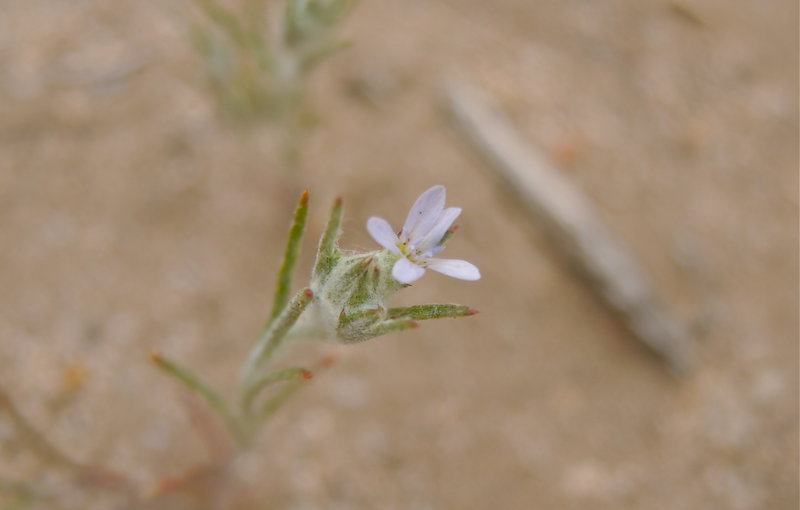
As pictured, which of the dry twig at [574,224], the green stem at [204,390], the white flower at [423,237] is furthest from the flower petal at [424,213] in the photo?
the dry twig at [574,224]

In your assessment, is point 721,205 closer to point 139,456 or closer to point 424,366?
point 424,366

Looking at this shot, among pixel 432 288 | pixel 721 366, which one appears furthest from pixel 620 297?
pixel 432 288

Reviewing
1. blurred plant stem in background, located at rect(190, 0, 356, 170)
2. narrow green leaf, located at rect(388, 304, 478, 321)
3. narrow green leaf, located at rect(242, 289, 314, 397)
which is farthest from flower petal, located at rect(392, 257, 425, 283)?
blurred plant stem in background, located at rect(190, 0, 356, 170)

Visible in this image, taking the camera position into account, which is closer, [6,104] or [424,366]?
[424,366]

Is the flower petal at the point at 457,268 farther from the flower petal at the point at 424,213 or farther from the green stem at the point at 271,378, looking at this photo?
the green stem at the point at 271,378

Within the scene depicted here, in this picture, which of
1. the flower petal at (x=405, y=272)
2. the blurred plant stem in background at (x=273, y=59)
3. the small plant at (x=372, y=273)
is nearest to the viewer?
the flower petal at (x=405, y=272)

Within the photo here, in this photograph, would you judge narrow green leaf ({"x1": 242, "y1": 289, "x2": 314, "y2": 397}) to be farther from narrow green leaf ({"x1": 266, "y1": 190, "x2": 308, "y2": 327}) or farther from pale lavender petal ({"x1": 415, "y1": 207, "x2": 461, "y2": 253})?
pale lavender petal ({"x1": 415, "y1": 207, "x2": 461, "y2": 253})

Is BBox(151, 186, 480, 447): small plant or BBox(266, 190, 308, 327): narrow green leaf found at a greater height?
BBox(266, 190, 308, 327): narrow green leaf

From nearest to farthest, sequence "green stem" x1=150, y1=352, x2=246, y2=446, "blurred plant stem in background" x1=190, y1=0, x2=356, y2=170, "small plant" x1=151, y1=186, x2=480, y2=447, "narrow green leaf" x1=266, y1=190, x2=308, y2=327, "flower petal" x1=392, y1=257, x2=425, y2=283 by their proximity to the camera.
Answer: "flower petal" x1=392, y1=257, x2=425, y2=283 → "small plant" x1=151, y1=186, x2=480, y2=447 → "narrow green leaf" x1=266, y1=190, x2=308, y2=327 → "green stem" x1=150, y1=352, x2=246, y2=446 → "blurred plant stem in background" x1=190, y1=0, x2=356, y2=170

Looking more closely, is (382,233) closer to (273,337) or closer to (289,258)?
(289,258)
